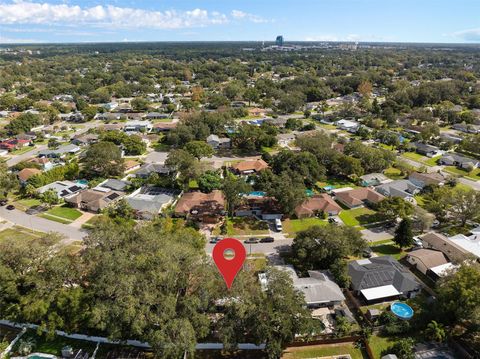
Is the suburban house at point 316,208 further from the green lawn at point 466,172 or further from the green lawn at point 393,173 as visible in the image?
the green lawn at point 466,172

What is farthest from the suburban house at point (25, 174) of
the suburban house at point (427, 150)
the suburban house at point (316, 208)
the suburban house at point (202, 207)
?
the suburban house at point (427, 150)

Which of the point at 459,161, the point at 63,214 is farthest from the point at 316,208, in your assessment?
the point at 459,161

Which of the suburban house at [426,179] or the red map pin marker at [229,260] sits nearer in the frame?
the red map pin marker at [229,260]

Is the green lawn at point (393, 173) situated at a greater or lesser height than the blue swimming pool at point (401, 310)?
lesser

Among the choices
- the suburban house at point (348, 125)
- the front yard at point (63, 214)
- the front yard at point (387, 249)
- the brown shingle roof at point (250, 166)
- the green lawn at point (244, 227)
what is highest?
the suburban house at point (348, 125)

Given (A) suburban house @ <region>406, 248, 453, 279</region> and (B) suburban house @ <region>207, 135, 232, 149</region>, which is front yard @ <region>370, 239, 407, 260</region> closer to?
(A) suburban house @ <region>406, 248, 453, 279</region>

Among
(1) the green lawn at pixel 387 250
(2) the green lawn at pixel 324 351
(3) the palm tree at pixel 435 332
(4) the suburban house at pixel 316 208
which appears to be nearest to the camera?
(2) the green lawn at pixel 324 351

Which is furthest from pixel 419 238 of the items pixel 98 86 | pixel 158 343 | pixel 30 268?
pixel 98 86

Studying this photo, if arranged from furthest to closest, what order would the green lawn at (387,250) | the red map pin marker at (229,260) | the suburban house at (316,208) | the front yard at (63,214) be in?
1. the suburban house at (316,208)
2. the front yard at (63,214)
3. the green lawn at (387,250)
4. the red map pin marker at (229,260)
